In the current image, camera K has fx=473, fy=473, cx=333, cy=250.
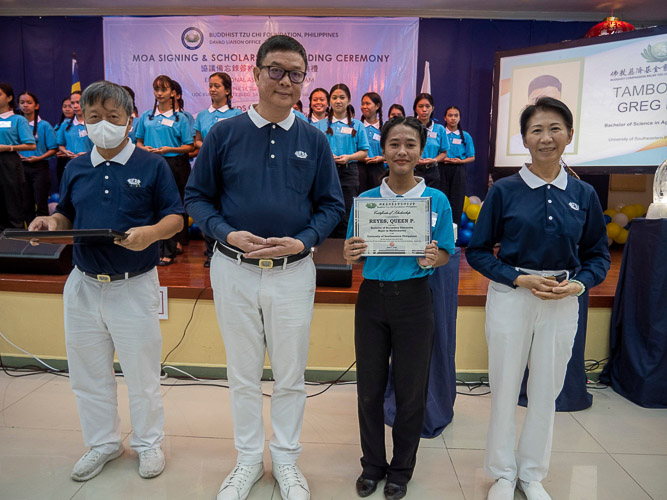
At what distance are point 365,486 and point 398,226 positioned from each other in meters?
1.00

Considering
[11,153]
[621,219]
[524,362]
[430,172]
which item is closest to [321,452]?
[524,362]

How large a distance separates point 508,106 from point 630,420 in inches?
166

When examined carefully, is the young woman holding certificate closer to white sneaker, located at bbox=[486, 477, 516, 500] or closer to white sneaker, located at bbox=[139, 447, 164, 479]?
white sneaker, located at bbox=[486, 477, 516, 500]

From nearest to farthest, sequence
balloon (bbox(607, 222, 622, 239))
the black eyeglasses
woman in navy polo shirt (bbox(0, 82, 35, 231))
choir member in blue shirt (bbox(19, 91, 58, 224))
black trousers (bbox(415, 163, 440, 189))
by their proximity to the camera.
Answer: the black eyeglasses < woman in navy polo shirt (bbox(0, 82, 35, 231)) < black trousers (bbox(415, 163, 440, 189)) < choir member in blue shirt (bbox(19, 91, 58, 224)) < balloon (bbox(607, 222, 622, 239))

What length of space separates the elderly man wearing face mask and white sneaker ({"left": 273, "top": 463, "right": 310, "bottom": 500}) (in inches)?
20.5

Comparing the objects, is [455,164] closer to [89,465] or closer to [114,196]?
[114,196]

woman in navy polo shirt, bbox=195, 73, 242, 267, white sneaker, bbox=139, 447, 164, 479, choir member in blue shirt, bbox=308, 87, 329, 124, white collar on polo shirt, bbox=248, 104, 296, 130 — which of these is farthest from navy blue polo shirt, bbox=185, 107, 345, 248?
choir member in blue shirt, bbox=308, 87, 329, 124

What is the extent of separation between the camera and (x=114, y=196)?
1770 millimetres

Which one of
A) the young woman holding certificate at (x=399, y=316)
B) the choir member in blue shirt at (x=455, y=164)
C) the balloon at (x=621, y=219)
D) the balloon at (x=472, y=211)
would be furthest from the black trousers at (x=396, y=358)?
the balloon at (x=621, y=219)

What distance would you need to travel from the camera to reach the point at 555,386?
1.71 metres

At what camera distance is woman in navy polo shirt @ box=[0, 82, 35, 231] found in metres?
4.70

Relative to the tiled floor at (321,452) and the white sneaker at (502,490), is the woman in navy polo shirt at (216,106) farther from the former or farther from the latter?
the white sneaker at (502,490)

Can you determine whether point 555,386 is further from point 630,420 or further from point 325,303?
point 325,303

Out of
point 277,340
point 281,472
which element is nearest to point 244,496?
point 281,472
